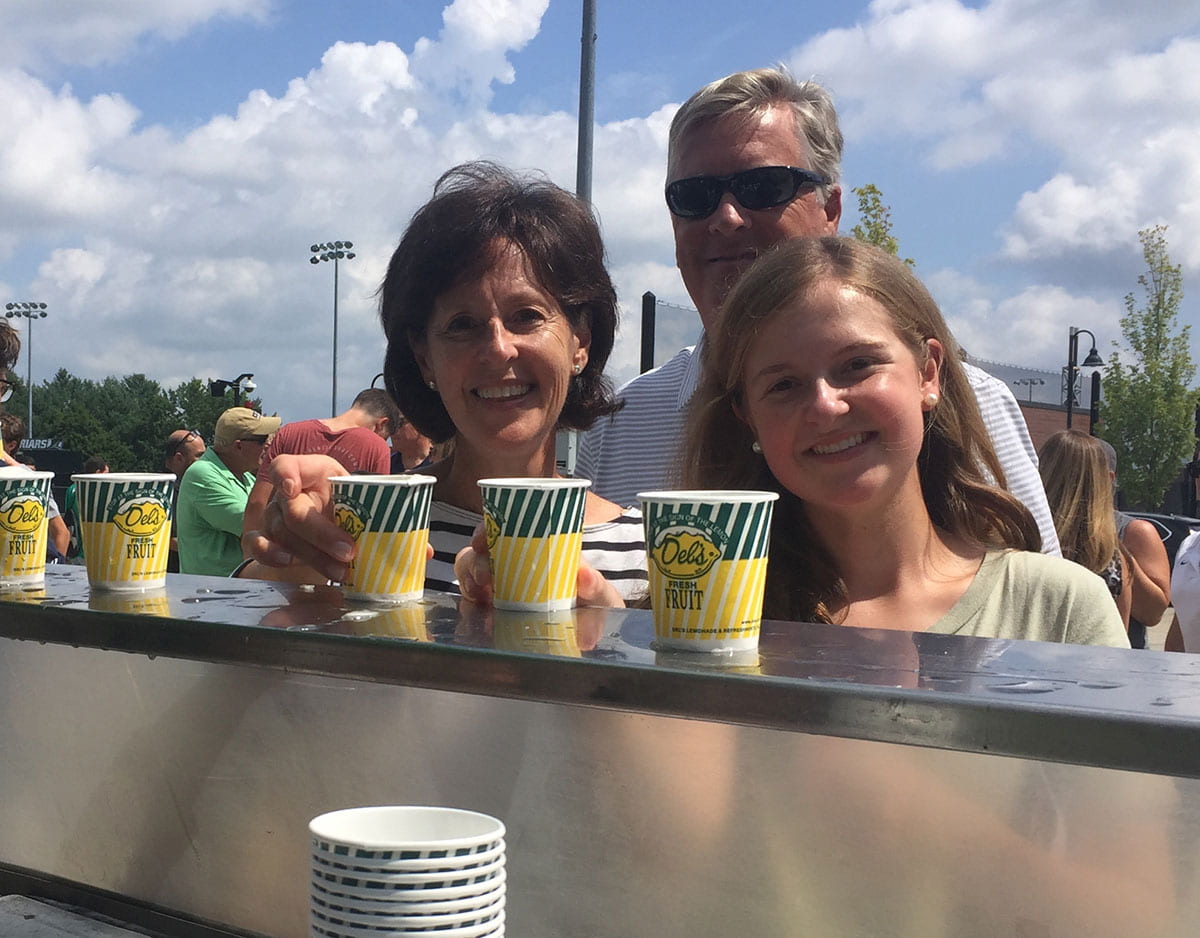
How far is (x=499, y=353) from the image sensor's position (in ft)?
8.09

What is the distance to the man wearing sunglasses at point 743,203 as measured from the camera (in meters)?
3.24

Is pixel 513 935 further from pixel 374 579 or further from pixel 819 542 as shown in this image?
pixel 819 542

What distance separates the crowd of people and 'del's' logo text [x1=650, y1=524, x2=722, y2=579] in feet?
1.16

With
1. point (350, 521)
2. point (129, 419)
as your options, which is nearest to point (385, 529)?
point (350, 521)

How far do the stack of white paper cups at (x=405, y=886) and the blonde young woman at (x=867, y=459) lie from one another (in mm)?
1139

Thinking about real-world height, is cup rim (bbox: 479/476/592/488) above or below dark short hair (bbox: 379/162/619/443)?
below

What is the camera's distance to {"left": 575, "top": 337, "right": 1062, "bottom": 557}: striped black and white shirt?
316 cm

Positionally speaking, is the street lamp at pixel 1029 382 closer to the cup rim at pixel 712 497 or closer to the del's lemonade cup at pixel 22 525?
the del's lemonade cup at pixel 22 525

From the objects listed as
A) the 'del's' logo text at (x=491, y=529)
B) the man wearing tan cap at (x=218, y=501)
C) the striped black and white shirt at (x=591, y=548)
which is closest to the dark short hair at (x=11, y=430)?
the man wearing tan cap at (x=218, y=501)

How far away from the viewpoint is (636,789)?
4.76ft

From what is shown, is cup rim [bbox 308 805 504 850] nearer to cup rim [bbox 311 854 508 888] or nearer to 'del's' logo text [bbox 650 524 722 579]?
cup rim [bbox 311 854 508 888]

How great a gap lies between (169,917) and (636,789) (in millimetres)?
838

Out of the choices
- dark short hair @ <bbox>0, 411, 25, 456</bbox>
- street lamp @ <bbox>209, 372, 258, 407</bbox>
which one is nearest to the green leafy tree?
street lamp @ <bbox>209, 372, 258, 407</bbox>

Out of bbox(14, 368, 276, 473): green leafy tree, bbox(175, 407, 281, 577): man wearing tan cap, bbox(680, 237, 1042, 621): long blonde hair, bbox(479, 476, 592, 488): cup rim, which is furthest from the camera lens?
bbox(14, 368, 276, 473): green leafy tree
